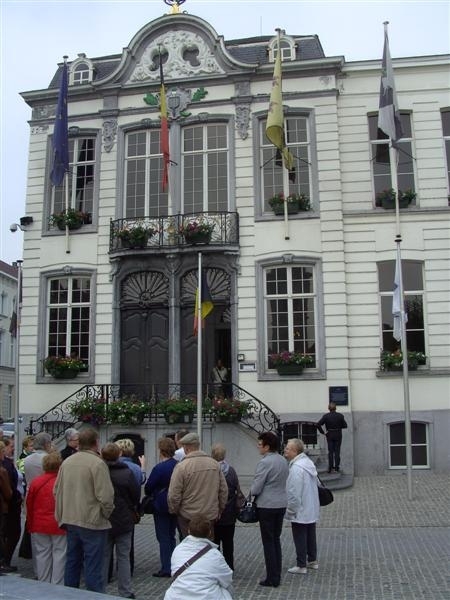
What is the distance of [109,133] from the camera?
18.9 metres

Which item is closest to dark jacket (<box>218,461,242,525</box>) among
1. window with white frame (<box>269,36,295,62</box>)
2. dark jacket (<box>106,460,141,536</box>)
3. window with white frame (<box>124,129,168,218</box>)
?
dark jacket (<box>106,460,141,536</box>)

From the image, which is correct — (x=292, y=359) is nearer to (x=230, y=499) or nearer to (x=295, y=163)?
(x=295, y=163)

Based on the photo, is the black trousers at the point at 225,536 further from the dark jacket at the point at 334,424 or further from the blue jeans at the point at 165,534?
the dark jacket at the point at 334,424

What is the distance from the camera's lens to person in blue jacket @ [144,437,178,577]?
7.39 m

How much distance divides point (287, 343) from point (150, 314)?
3967mm

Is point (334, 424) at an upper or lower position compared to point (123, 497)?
upper

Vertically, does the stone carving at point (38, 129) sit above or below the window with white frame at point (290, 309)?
above

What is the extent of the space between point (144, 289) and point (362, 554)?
1090 centimetres

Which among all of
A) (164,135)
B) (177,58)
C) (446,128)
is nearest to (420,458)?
(446,128)

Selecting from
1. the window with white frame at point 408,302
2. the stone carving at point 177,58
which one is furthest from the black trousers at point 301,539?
the stone carving at point 177,58

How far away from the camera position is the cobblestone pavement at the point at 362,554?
696 centimetres

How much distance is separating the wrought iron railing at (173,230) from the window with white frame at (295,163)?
114 centimetres

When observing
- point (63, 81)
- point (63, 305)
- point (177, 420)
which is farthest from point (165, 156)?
point (177, 420)

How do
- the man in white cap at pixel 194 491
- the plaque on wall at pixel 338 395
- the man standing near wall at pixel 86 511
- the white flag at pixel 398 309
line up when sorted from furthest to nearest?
the plaque on wall at pixel 338 395, the white flag at pixel 398 309, the man in white cap at pixel 194 491, the man standing near wall at pixel 86 511
